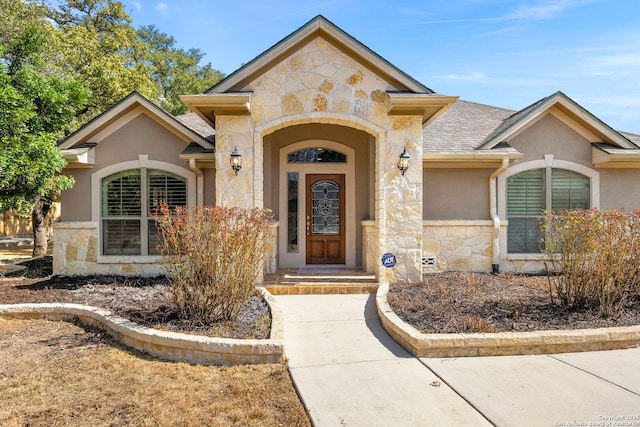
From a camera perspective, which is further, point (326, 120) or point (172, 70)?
point (172, 70)

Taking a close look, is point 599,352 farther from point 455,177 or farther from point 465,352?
point 455,177

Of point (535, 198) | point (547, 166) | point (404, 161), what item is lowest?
point (535, 198)

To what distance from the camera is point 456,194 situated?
357 inches

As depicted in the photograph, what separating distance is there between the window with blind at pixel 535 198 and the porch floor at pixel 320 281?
12.5 feet

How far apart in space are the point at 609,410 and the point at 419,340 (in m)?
1.79

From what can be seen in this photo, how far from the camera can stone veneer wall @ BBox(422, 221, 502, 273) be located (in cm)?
891

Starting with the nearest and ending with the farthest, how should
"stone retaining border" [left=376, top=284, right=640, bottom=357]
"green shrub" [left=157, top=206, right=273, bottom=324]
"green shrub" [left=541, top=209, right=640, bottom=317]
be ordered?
"stone retaining border" [left=376, top=284, right=640, bottom=357]
"green shrub" [left=157, top=206, right=273, bottom=324]
"green shrub" [left=541, top=209, right=640, bottom=317]

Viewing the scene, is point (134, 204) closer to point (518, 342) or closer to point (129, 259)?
point (129, 259)

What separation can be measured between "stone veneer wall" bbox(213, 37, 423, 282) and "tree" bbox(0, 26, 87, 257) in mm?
3512

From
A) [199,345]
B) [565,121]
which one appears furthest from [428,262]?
[199,345]

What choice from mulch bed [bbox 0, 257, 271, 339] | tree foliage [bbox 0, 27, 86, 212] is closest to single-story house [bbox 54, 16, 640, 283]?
tree foliage [bbox 0, 27, 86, 212]

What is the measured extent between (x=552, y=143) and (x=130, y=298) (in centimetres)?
973

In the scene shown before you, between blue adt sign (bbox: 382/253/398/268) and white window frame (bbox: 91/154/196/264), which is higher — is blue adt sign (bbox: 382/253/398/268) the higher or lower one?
the lower one

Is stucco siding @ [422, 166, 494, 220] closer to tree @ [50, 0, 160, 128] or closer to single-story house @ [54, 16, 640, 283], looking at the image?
single-story house @ [54, 16, 640, 283]
